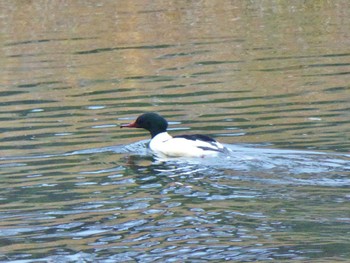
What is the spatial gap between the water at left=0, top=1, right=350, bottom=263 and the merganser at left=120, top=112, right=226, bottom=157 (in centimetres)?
15

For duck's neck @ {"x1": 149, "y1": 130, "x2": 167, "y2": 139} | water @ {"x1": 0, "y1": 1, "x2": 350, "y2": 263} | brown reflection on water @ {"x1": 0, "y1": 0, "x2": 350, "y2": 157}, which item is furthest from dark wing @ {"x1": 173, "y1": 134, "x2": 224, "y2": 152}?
duck's neck @ {"x1": 149, "y1": 130, "x2": 167, "y2": 139}

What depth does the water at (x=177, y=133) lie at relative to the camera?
977 centimetres

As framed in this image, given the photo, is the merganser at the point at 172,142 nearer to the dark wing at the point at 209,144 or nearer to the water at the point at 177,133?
the dark wing at the point at 209,144

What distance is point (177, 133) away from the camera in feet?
50.1

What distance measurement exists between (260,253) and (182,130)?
6347mm

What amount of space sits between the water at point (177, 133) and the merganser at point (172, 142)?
0.15 m

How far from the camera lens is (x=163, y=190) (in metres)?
11.7

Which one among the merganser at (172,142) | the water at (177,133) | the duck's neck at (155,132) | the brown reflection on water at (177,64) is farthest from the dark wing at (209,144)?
the duck's neck at (155,132)

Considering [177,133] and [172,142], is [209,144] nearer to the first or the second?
[172,142]

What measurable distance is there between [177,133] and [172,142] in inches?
54.0

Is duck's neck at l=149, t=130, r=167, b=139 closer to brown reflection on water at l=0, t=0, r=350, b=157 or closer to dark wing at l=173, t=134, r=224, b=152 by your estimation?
brown reflection on water at l=0, t=0, r=350, b=157

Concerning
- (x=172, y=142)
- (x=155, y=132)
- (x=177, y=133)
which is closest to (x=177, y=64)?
(x=177, y=133)

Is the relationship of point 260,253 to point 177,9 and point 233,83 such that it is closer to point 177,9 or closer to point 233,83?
point 233,83

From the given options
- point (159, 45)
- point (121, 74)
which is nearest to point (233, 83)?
point (121, 74)
